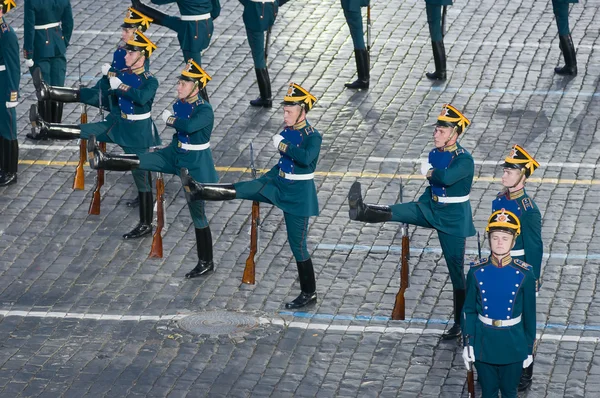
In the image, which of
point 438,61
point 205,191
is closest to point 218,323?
point 205,191

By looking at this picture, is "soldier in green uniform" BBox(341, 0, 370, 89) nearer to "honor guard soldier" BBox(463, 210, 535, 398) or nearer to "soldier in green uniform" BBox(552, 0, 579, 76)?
"soldier in green uniform" BBox(552, 0, 579, 76)

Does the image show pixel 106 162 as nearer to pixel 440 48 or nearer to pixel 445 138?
pixel 445 138

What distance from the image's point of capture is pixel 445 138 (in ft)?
41.8

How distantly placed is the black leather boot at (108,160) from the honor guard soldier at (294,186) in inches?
32.2

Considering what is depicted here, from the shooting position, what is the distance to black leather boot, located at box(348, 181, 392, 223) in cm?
1287

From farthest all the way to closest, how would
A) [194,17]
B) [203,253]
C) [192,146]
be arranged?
[194,17]
[203,253]
[192,146]

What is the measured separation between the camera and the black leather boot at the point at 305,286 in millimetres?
13672

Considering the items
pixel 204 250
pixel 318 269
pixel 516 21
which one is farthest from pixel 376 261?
pixel 516 21

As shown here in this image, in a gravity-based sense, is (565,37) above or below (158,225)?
below

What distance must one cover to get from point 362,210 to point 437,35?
7.47 meters

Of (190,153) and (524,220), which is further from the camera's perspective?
Result: (190,153)

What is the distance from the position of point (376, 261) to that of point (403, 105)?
4.95 meters

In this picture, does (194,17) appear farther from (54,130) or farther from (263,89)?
(54,130)

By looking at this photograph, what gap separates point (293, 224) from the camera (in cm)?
1353
